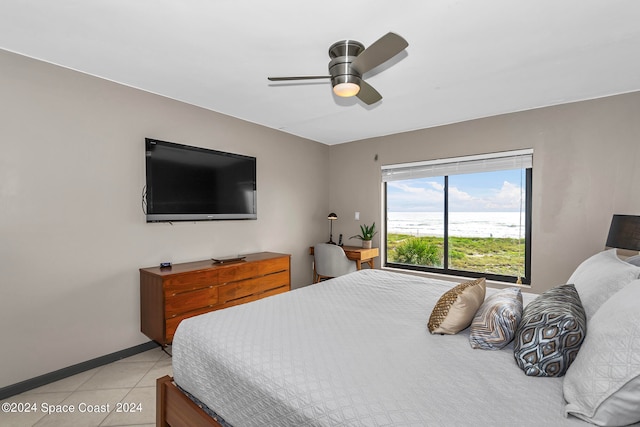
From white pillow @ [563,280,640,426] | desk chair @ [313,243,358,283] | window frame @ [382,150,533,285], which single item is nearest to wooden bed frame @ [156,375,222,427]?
white pillow @ [563,280,640,426]

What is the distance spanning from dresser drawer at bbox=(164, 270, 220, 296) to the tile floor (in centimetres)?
65

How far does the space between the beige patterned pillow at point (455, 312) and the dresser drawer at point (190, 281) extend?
2.02m

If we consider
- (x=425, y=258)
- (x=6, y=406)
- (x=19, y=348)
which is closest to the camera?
(x=6, y=406)

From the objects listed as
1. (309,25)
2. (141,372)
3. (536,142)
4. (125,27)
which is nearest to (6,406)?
(141,372)

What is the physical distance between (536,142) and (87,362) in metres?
4.69

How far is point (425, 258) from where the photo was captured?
4188 mm

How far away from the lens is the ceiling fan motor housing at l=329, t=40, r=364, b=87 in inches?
73.6

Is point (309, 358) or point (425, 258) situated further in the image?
point (425, 258)

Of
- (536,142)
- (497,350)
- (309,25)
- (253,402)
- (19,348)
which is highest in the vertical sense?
(309,25)

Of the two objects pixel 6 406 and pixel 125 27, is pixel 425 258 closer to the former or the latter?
pixel 125 27

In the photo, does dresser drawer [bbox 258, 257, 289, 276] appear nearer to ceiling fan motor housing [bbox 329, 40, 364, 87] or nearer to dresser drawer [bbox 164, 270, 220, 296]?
dresser drawer [bbox 164, 270, 220, 296]

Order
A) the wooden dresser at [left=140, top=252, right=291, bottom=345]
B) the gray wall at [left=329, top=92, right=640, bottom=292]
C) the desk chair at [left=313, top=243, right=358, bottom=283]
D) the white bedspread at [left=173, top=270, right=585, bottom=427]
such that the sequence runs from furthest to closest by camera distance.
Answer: the desk chair at [left=313, top=243, right=358, bottom=283]
the gray wall at [left=329, top=92, right=640, bottom=292]
the wooden dresser at [left=140, top=252, right=291, bottom=345]
the white bedspread at [left=173, top=270, right=585, bottom=427]

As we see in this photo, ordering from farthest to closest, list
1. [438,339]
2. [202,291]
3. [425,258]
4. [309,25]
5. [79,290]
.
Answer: [425,258] < [202,291] < [79,290] < [309,25] < [438,339]

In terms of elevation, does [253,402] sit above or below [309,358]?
below
